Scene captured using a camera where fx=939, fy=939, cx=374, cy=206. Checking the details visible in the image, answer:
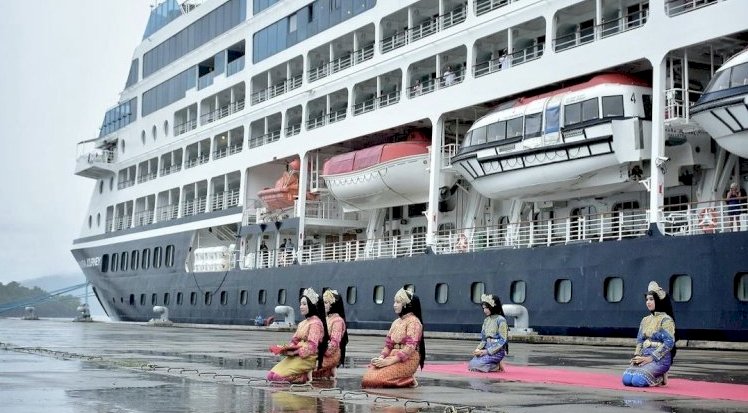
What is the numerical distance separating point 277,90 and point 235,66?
4347mm

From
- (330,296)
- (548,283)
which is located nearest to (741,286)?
(548,283)

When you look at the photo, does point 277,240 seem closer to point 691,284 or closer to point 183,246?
point 183,246

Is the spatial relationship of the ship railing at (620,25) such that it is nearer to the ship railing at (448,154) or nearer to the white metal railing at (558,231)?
the white metal railing at (558,231)

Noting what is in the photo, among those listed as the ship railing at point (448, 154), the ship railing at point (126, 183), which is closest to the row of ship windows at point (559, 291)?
the ship railing at point (448, 154)

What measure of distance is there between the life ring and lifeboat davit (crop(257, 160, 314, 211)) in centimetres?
2123

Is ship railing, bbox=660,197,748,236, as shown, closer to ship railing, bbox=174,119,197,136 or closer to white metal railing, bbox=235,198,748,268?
white metal railing, bbox=235,198,748,268

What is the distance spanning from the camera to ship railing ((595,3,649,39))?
2467 cm

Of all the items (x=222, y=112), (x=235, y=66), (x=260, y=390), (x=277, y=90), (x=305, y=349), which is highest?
(x=235, y=66)

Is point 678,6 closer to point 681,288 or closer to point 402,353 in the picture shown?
point 681,288

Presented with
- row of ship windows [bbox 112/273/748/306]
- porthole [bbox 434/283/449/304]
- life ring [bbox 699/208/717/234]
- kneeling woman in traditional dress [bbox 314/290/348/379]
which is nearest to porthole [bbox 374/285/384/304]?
row of ship windows [bbox 112/273/748/306]

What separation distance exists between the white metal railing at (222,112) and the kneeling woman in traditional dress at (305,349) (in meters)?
35.5

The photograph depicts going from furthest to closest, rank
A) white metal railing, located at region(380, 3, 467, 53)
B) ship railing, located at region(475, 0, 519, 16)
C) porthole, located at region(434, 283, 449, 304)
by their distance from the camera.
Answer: white metal railing, located at region(380, 3, 467, 53) < ship railing, located at region(475, 0, 519, 16) < porthole, located at region(434, 283, 449, 304)

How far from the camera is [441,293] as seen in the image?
2969 centimetres

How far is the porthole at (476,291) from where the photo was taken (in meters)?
28.0
